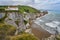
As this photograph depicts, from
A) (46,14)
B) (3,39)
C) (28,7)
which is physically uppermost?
(3,39)

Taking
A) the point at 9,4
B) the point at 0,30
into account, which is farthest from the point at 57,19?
the point at 0,30

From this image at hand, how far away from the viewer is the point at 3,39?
5.86 m

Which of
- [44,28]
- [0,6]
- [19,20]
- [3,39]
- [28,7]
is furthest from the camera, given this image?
[28,7]

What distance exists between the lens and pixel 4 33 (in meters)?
6.15

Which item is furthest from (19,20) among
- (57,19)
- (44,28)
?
(57,19)

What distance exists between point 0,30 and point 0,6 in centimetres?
467

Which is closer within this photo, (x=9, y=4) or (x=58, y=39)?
(x=58, y=39)

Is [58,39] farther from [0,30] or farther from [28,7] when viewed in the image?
[28,7]

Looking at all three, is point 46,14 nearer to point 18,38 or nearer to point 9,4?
point 9,4

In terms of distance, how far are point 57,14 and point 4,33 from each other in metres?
8.28

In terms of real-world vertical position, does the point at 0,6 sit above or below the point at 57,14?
above

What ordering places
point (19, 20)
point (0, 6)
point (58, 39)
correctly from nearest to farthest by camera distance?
point (58, 39), point (19, 20), point (0, 6)

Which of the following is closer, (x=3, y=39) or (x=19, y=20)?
(x=3, y=39)

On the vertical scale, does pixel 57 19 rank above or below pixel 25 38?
below
